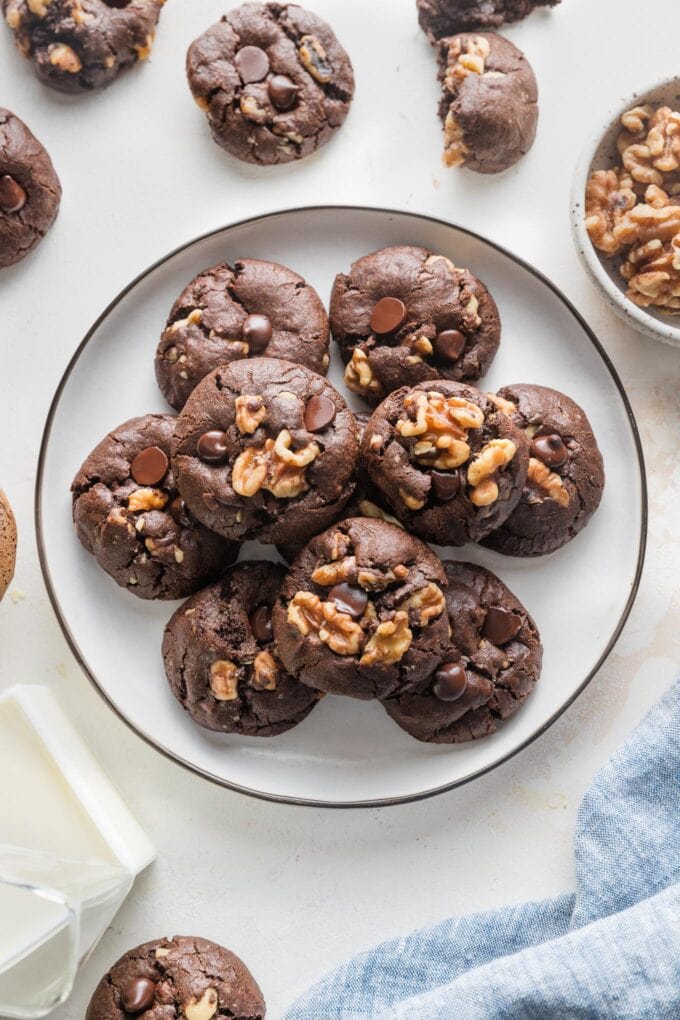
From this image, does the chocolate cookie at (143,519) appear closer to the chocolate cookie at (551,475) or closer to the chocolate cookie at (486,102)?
the chocolate cookie at (551,475)

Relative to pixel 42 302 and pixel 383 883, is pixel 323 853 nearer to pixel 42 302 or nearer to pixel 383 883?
pixel 383 883

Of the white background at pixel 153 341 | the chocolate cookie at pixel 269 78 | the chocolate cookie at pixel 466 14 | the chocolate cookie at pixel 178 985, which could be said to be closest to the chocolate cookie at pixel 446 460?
the white background at pixel 153 341

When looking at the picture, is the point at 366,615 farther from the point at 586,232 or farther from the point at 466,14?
the point at 466,14

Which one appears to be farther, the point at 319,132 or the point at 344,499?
the point at 319,132

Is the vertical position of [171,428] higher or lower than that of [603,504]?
higher

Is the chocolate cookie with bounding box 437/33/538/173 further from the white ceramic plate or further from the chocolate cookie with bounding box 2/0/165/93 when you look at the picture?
the chocolate cookie with bounding box 2/0/165/93

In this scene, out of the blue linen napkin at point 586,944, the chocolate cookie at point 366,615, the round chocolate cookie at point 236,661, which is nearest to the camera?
the chocolate cookie at point 366,615

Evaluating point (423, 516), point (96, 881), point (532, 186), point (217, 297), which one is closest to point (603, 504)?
point (423, 516)

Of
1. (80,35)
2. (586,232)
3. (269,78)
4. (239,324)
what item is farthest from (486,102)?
(80,35)

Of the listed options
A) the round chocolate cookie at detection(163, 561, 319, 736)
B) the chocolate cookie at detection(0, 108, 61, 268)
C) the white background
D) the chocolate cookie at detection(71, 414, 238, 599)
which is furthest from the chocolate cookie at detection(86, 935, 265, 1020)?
the chocolate cookie at detection(0, 108, 61, 268)
